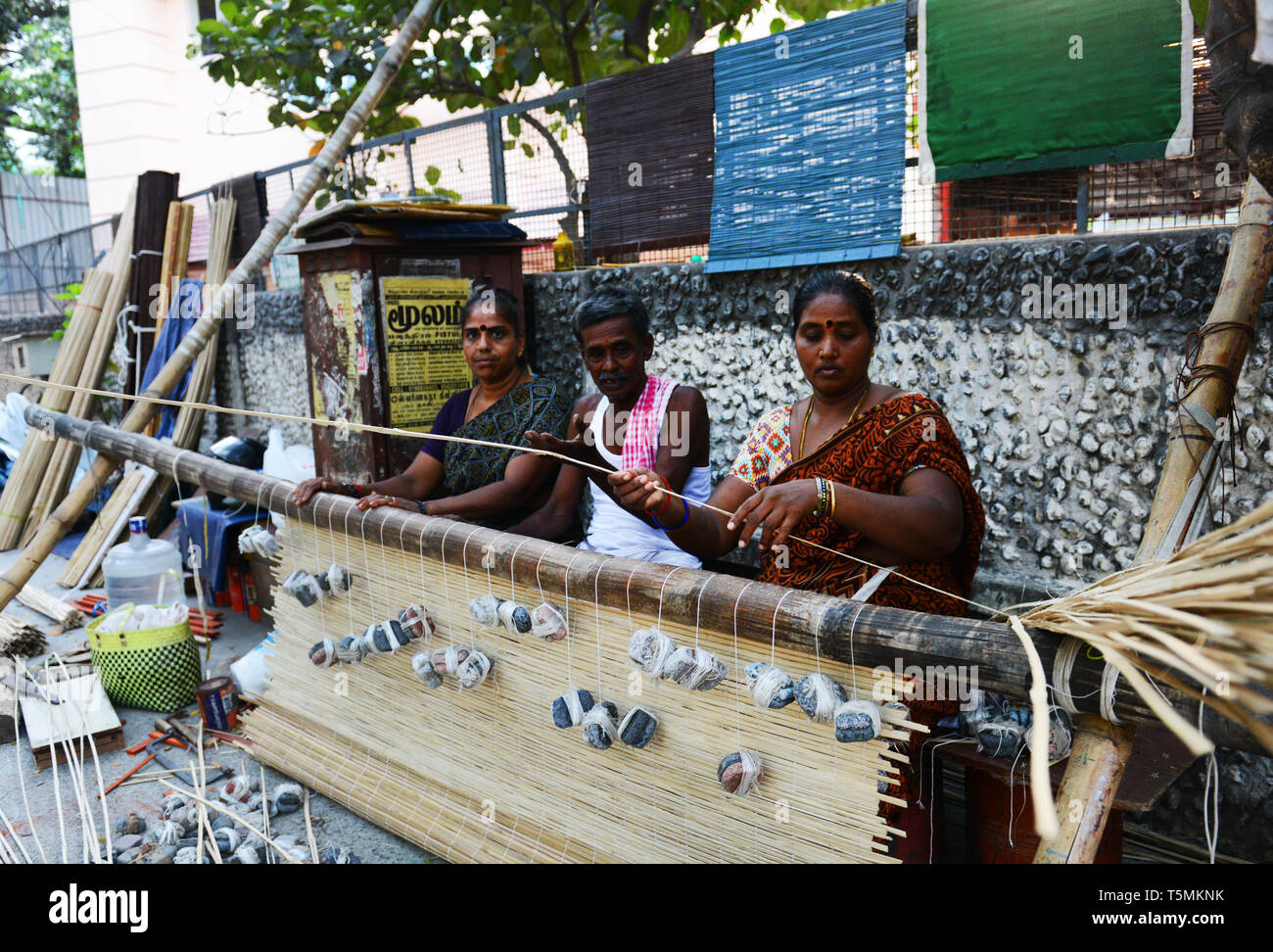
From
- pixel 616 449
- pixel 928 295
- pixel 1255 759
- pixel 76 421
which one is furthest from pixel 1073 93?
pixel 76 421

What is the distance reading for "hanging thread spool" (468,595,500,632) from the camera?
2.43 metres

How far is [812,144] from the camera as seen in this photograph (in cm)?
386

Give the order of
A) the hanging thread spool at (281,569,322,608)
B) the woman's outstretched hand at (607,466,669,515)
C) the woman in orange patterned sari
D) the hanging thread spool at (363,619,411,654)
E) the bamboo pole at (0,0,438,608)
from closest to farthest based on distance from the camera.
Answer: the woman in orange patterned sari, the woman's outstretched hand at (607,466,669,515), the hanging thread spool at (363,619,411,654), the hanging thread spool at (281,569,322,608), the bamboo pole at (0,0,438,608)

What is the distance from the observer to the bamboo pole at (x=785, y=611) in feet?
4.89

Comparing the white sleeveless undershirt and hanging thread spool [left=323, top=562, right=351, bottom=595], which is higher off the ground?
the white sleeveless undershirt

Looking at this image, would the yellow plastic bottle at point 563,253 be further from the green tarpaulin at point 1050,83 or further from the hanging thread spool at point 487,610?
the hanging thread spool at point 487,610

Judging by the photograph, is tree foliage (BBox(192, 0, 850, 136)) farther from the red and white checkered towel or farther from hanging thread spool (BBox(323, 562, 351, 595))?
hanging thread spool (BBox(323, 562, 351, 595))

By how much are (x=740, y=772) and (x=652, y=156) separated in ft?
11.5

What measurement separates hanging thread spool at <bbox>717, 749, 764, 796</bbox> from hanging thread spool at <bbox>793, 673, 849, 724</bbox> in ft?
0.68

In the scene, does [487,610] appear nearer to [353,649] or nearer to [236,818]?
[353,649]

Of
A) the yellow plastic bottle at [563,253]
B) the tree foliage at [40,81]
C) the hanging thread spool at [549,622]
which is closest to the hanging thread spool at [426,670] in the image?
the hanging thread spool at [549,622]

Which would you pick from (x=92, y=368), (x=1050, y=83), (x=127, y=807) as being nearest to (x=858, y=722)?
(x=1050, y=83)

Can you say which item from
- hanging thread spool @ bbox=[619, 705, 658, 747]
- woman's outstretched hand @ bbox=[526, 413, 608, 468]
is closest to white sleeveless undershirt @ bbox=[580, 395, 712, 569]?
woman's outstretched hand @ bbox=[526, 413, 608, 468]

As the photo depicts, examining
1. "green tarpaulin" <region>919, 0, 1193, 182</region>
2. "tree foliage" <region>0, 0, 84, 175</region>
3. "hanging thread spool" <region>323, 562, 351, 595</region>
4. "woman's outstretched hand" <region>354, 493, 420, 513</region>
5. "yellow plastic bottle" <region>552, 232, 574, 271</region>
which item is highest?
"tree foliage" <region>0, 0, 84, 175</region>
